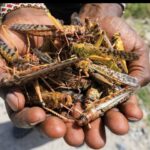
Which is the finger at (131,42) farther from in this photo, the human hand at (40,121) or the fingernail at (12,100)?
the fingernail at (12,100)

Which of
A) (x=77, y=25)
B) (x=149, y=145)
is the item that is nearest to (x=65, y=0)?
(x=77, y=25)

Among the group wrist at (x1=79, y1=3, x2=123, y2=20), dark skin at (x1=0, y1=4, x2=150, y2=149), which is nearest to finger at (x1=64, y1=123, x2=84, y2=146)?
dark skin at (x1=0, y1=4, x2=150, y2=149)

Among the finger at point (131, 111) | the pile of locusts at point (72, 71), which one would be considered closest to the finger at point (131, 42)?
the pile of locusts at point (72, 71)

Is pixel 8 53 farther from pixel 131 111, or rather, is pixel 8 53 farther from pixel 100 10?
pixel 100 10

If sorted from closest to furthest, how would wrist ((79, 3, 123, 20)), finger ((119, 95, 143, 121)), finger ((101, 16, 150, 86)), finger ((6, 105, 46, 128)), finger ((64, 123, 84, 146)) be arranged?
finger ((6, 105, 46, 128)), finger ((64, 123, 84, 146)), finger ((119, 95, 143, 121)), finger ((101, 16, 150, 86)), wrist ((79, 3, 123, 20))

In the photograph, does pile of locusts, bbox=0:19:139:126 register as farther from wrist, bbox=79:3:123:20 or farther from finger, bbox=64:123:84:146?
wrist, bbox=79:3:123:20

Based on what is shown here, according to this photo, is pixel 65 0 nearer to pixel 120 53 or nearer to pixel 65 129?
pixel 120 53

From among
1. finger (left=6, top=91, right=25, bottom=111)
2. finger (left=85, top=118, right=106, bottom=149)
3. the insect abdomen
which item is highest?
the insect abdomen
